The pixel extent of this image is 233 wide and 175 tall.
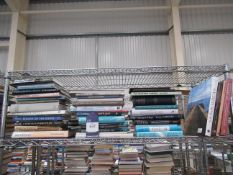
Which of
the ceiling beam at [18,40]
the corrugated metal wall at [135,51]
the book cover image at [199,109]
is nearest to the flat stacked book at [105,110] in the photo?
the book cover image at [199,109]

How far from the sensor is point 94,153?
1469mm

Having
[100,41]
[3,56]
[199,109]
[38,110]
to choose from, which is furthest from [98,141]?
[3,56]

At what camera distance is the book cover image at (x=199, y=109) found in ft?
3.81

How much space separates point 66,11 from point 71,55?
929 mm

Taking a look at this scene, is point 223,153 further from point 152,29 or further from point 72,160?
point 152,29

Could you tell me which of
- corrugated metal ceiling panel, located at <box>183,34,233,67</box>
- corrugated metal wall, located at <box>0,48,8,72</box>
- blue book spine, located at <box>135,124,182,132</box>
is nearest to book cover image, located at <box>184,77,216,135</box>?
blue book spine, located at <box>135,124,182,132</box>

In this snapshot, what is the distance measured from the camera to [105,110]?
4.40 feet

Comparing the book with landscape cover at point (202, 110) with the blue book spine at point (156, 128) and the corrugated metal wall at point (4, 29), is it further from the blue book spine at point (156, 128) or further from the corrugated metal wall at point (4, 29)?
the corrugated metal wall at point (4, 29)

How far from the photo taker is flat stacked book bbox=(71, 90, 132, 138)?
132 cm

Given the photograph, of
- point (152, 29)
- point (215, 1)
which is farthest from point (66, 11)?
point (215, 1)

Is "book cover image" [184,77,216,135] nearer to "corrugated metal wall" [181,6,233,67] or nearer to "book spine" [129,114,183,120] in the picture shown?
"book spine" [129,114,183,120]

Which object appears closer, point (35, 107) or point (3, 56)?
point (35, 107)

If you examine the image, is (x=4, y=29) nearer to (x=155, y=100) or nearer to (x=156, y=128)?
(x=155, y=100)

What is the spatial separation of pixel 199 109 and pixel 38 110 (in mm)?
1014
